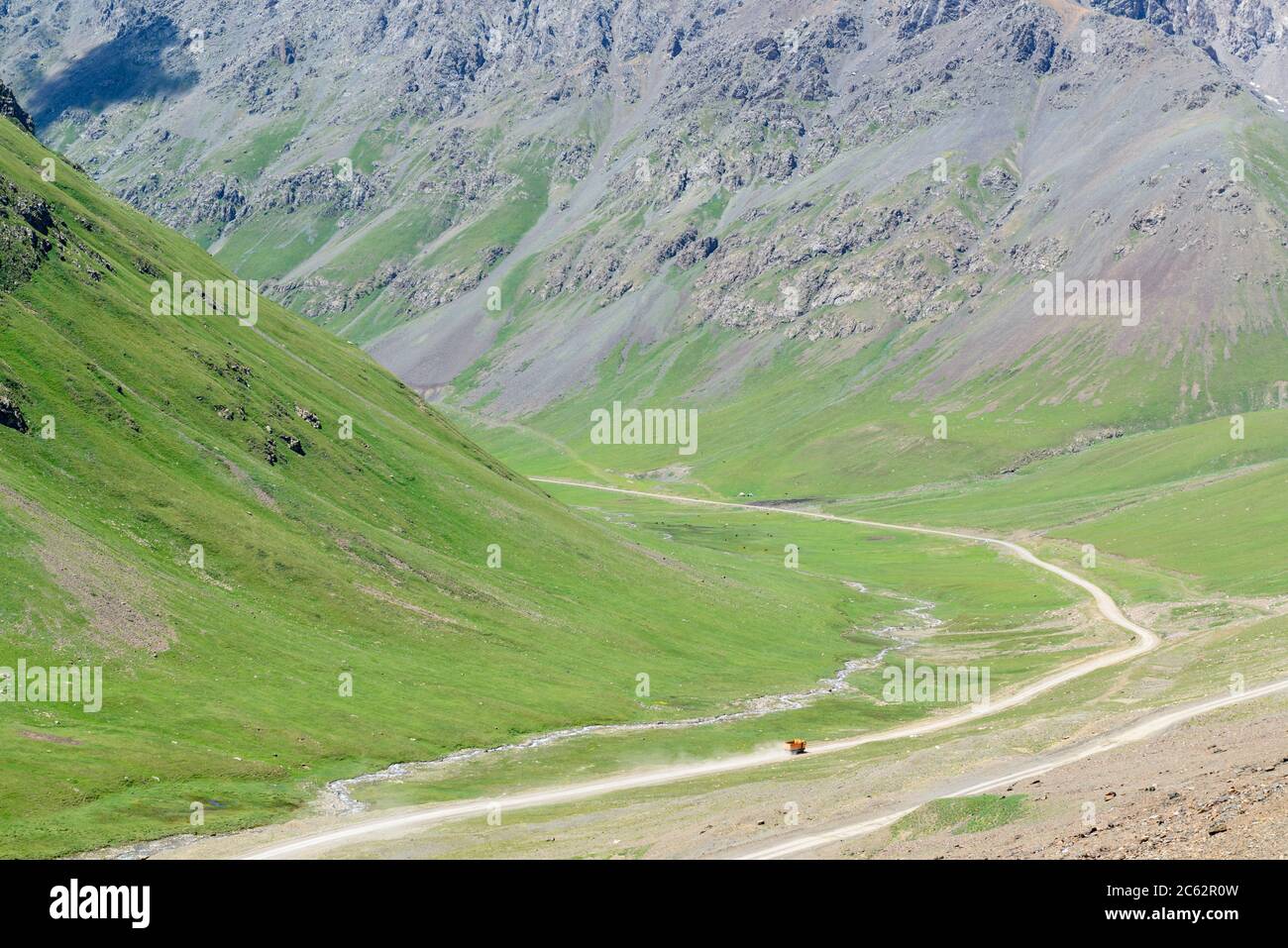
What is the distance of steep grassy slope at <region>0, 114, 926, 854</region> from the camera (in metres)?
77.5

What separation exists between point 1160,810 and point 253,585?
3345 inches

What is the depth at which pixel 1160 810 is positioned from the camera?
1745 inches

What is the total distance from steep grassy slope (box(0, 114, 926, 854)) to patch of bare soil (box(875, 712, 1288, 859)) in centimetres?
4324

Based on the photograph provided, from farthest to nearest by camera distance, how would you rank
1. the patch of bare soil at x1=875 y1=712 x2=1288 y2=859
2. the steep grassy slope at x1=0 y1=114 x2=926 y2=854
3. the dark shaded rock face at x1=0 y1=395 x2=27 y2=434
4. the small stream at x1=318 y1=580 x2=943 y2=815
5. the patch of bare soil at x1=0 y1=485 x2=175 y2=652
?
the dark shaded rock face at x1=0 y1=395 x2=27 y2=434 < the patch of bare soil at x1=0 y1=485 x2=175 y2=652 < the steep grassy slope at x1=0 y1=114 x2=926 y2=854 < the small stream at x1=318 y1=580 x2=943 y2=815 < the patch of bare soil at x1=875 y1=712 x2=1288 y2=859

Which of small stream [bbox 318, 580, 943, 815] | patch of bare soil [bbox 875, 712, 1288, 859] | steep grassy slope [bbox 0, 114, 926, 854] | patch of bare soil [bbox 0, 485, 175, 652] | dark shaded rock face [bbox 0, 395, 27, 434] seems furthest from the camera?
dark shaded rock face [bbox 0, 395, 27, 434]

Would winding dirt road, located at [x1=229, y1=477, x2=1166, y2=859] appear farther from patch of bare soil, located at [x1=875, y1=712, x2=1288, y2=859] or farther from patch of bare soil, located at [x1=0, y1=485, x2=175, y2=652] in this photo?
patch of bare soil, located at [x1=0, y1=485, x2=175, y2=652]

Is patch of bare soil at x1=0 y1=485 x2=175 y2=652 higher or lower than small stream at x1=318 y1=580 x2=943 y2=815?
higher

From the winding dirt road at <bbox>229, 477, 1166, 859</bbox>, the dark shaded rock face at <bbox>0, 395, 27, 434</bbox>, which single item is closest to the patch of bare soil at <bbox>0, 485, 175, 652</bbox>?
the dark shaded rock face at <bbox>0, 395, 27, 434</bbox>

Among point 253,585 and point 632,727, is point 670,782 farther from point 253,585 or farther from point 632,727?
point 253,585

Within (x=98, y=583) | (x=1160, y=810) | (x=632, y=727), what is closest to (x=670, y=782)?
(x=632, y=727)

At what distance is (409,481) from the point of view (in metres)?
151

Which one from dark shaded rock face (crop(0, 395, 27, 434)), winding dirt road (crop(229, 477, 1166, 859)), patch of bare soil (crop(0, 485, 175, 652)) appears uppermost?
dark shaded rock face (crop(0, 395, 27, 434))
